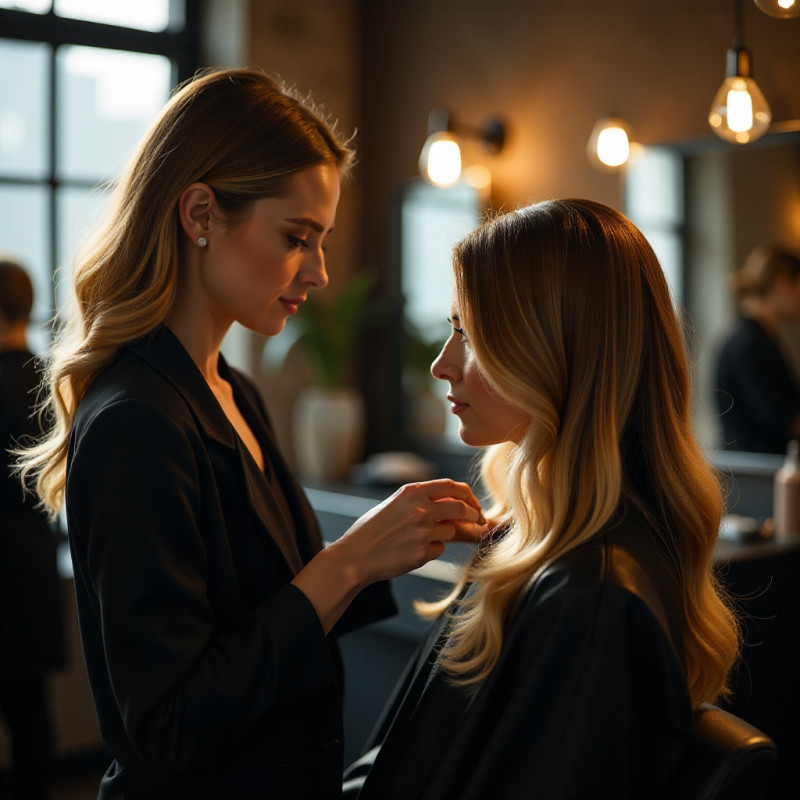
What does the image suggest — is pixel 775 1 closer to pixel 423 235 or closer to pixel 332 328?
pixel 423 235

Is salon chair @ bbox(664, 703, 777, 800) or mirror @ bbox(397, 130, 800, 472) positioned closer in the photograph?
salon chair @ bbox(664, 703, 777, 800)

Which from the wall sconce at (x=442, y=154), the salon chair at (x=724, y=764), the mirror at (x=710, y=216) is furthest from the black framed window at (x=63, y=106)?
the salon chair at (x=724, y=764)

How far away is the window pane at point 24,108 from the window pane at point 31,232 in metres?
0.08

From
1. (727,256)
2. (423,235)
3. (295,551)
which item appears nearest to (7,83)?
(423,235)

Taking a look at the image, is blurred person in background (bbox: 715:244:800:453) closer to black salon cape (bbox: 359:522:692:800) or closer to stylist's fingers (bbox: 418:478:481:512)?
stylist's fingers (bbox: 418:478:481:512)

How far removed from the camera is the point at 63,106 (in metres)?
3.78

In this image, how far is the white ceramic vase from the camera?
3.93 metres

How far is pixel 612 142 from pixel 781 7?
1.13 m

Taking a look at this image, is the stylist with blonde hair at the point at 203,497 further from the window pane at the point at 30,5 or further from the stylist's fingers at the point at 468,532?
the window pane at the point at 30,5

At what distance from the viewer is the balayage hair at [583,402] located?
1188mm

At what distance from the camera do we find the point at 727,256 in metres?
2.88

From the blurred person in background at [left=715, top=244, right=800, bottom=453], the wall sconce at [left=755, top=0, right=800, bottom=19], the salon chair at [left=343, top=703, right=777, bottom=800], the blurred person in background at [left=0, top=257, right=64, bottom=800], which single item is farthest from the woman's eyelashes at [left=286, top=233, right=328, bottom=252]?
the blurred person in background at [left=715, top=244, right=800, bottom=453]

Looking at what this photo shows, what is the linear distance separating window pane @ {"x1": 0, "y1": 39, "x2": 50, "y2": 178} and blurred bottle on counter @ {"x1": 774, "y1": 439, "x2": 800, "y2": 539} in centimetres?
301

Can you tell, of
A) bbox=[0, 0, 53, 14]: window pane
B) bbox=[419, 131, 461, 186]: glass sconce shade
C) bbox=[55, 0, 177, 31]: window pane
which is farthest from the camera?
bbox=[55, 0, 177, 31]: window pane
